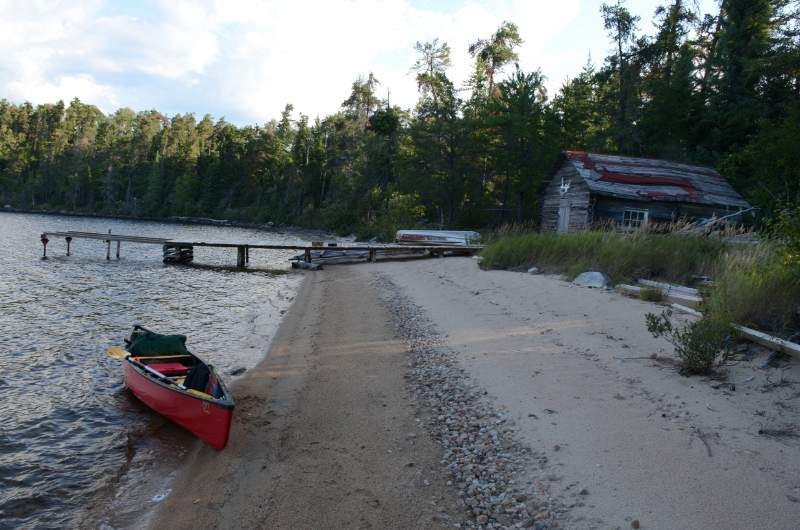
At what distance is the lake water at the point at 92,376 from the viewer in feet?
18.9

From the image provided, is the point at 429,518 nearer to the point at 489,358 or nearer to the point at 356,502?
the point at 356,502

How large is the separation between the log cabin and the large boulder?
11.3 meters

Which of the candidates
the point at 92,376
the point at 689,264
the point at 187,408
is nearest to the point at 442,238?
the point at 689,264

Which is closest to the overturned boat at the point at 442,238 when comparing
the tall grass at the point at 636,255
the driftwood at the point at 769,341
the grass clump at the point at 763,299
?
the tall grass at the point at 636,255

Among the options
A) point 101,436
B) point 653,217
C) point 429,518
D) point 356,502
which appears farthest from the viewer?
point 653,217

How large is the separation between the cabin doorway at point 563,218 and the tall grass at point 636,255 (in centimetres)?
1089

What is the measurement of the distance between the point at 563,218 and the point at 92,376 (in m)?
23.9

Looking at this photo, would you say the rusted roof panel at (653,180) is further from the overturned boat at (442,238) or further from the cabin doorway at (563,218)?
the overturned boat at (442,238)

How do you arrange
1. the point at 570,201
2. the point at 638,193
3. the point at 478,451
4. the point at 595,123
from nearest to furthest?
the point at 478,451
the point at 638,193
the point at 570,201
the point at 595,123

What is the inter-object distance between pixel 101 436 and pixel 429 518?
5.45m

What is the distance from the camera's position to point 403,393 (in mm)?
7723

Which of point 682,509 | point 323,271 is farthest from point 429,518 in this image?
point 323,271

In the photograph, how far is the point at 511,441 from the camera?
5.60 m

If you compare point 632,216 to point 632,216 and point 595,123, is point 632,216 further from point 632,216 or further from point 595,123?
point 595,123
